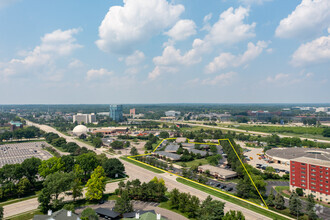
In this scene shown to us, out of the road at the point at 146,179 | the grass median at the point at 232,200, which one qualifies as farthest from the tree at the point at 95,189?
the grass median at the point at 232,200

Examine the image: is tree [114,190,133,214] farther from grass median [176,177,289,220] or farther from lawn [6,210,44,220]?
grass median [176,177,289,220]

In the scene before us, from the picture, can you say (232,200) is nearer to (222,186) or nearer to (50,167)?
(222,186)

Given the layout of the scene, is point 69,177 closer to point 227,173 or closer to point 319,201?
point 227,173

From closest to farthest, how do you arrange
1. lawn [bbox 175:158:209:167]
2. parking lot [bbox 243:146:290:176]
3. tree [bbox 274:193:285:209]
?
tree [bbox 274:193:285:209] → parking lot [bbox 243:146:290:176] → lawn [bbox 175:158:209:167]

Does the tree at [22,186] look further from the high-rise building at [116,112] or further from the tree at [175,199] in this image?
the high-rise building at [116,112]

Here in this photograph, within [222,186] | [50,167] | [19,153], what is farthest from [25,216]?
[19,153]

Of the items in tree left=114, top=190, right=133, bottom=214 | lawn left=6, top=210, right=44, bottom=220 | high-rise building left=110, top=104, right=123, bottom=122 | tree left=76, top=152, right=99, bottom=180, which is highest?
high-rise building left=110, top=104, right=123, bottom=122

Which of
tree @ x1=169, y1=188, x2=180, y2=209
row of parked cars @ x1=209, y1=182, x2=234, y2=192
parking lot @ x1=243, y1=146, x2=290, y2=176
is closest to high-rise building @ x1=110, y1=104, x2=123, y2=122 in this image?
parking lot @ x1=243, y1=146, x2=290, y2=176
